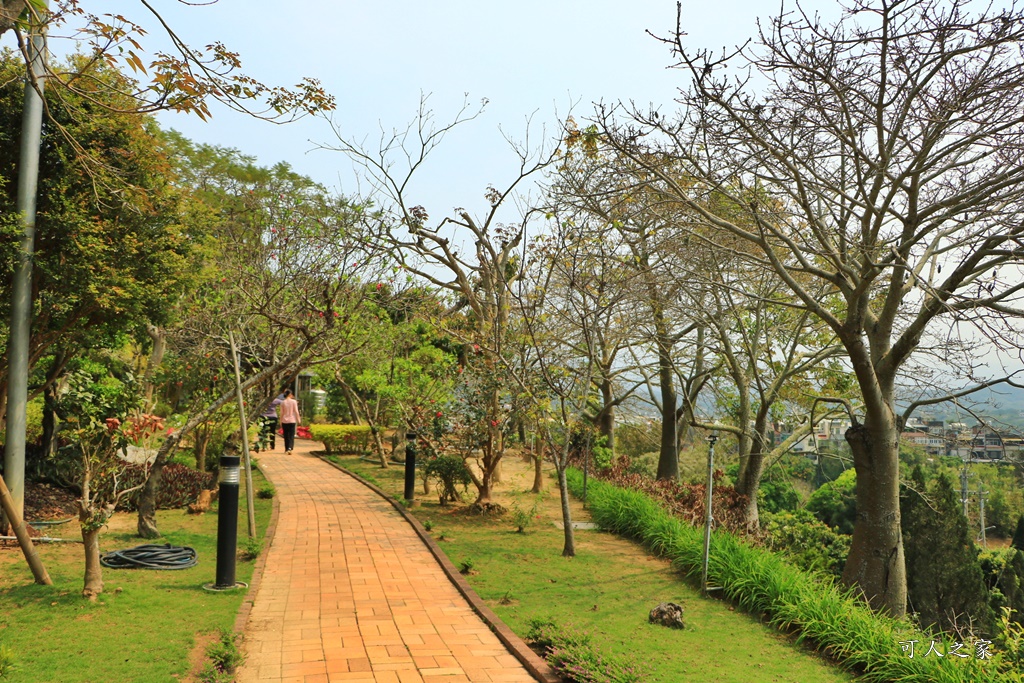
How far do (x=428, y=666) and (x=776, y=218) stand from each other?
6.36m

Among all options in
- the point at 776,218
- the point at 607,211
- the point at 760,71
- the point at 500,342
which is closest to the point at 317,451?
the point at 500,342

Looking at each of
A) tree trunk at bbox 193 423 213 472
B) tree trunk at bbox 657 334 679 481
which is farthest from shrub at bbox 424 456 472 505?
tree trunk at bbox 657 334 679 481

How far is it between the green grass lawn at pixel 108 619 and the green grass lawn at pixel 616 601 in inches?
97.2

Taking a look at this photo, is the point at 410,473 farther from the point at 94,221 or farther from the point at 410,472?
the point at 94,221

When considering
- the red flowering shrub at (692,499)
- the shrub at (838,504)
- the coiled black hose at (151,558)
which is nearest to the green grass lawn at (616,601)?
the red flowering shrub at (692,499)

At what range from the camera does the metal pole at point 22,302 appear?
6621 millimetres

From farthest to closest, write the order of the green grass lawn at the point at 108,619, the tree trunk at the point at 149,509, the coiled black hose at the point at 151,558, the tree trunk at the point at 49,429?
the tree trunk at the point at 49,429 < the tree trunk at the point at 149,509 < the coiled black hose at the point at 151,558 < the green grass lawn at the point at 108,619

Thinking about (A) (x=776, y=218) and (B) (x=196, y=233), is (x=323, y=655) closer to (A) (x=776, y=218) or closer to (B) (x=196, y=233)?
(B) (x=196, y=233)

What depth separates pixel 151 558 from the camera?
7.51 meters

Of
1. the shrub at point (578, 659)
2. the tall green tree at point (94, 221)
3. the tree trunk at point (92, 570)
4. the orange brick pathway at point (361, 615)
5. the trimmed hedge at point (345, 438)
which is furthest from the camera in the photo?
the trimmed hedge at point (345, 438)

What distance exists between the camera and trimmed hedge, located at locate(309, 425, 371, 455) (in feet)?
63.8

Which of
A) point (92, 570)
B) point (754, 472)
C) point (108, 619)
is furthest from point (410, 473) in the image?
point (108, 619)

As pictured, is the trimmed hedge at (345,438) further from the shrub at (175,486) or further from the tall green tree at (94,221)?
the tall green tree at (94,221)

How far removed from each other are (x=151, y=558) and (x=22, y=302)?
2716 mm
